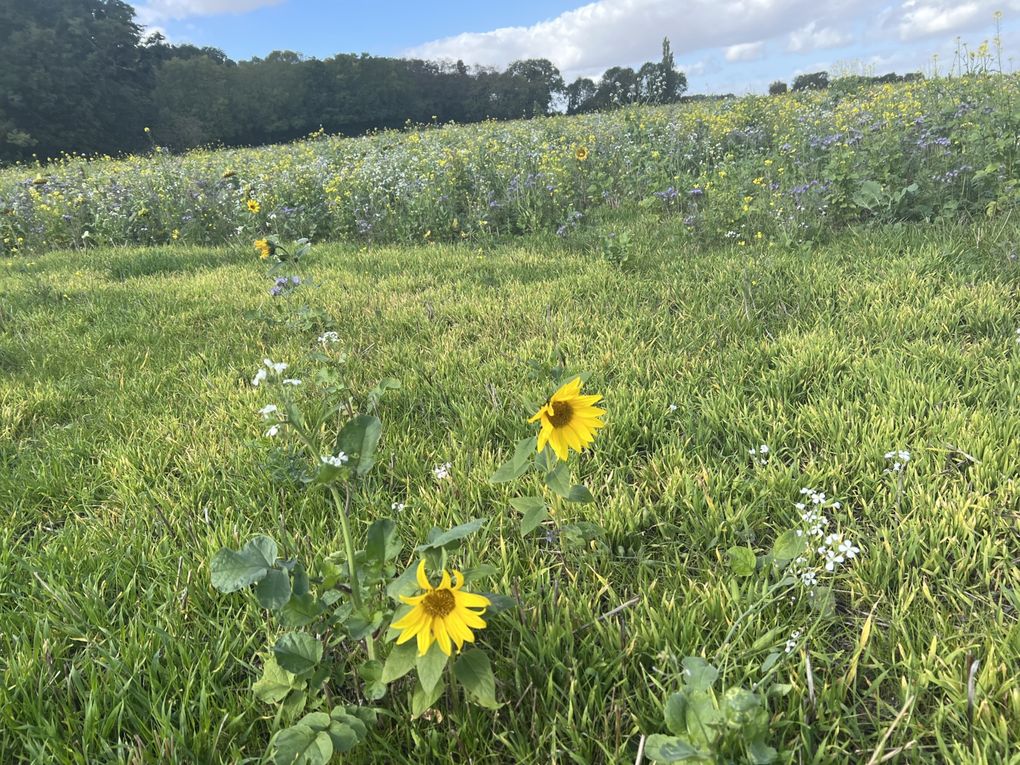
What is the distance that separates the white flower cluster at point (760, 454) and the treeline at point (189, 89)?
18041 mm

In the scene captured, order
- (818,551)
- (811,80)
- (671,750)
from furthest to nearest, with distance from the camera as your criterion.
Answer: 1. (811,80)
2. (818,551)
3. (671,750)

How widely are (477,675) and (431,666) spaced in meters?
0.13

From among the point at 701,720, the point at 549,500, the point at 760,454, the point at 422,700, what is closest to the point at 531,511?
the point at 549,500

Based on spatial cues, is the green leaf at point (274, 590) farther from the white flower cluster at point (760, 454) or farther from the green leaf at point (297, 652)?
the white flower cluster at point (760, 454)

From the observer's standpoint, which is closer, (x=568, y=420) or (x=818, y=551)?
(x=568, y=420)

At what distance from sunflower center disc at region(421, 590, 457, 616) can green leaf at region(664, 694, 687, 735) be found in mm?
405

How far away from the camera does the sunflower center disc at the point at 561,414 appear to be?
132cm

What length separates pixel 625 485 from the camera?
6.28 ft

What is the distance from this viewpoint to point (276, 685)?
1.21 metres

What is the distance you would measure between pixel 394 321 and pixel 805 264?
2.63m

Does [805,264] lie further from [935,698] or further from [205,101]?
[205,101]

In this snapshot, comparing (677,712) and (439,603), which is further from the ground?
(439,603)

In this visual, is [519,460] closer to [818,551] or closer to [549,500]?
[549,500]

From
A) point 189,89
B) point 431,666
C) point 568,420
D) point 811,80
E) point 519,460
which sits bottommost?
point 431,666
